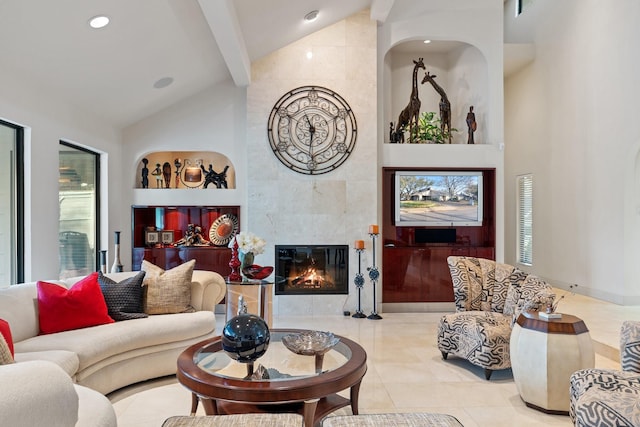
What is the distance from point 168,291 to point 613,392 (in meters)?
3.17

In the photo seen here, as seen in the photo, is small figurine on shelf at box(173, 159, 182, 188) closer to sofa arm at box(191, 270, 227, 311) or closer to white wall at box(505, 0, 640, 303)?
sofa arm at box(191, 270, 227, 311)

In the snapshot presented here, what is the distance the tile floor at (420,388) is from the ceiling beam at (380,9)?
398cm

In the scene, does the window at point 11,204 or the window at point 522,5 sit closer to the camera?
the window at point 11,204

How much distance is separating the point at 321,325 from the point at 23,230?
3215 mm

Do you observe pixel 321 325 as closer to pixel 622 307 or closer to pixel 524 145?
pixel 622 307

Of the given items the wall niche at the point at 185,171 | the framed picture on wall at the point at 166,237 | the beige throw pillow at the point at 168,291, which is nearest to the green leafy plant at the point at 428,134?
the wall niche at the point at 185,171

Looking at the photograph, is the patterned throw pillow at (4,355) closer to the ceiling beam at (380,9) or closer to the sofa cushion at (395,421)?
the sofa cushion at (395,421)

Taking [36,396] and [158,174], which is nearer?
[36,396]

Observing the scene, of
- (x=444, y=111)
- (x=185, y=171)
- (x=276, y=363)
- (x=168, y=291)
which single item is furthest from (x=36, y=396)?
(x=444, y=111)

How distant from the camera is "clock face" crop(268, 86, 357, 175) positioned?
5902 mm

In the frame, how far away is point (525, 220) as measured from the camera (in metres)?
8.22

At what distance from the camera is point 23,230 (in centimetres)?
385

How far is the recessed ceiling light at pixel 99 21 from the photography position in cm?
347

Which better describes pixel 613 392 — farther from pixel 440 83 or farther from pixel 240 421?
pixel 440 83
